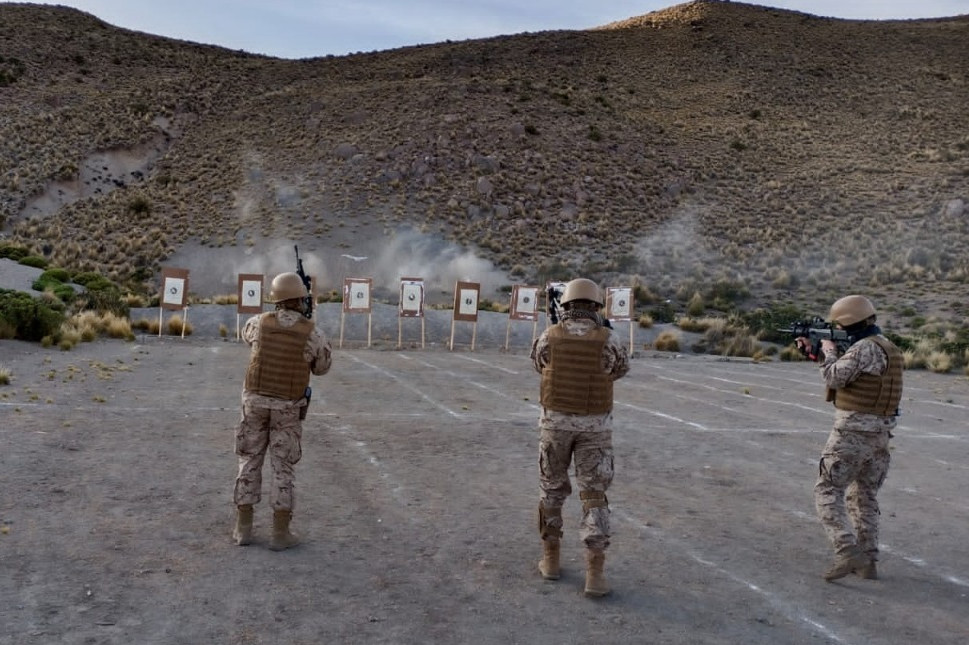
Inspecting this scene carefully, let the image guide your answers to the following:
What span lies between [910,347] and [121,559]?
2312 cm

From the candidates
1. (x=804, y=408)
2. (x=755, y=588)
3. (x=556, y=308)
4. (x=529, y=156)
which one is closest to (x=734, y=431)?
(x=804, y=408)

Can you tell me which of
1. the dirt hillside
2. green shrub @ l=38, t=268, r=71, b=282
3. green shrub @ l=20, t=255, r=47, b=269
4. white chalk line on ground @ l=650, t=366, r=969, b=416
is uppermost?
the dirt hillside

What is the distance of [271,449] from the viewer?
22.7 feet

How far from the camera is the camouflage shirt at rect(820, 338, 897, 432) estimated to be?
664 cm

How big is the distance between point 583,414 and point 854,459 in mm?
1945

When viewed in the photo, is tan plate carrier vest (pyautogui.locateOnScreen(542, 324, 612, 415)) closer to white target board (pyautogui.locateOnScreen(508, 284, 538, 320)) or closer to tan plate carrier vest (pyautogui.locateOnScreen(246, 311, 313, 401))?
tan plate carrier vest (pyautogui.locateOnScreen(246, 311, 313, 401))

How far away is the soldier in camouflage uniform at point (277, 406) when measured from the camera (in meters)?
6.88

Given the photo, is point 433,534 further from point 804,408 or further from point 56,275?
point 56,275

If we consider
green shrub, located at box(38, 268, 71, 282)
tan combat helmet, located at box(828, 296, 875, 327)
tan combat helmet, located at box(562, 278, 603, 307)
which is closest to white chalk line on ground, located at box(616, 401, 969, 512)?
tan combat helmet, located at box(828, 296, 875, 327)

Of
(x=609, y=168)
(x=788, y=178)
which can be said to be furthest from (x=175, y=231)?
(x=788, y=178)

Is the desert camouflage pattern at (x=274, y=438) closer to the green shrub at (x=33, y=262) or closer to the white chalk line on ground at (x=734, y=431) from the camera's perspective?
the white chalk line on ground at (x=734, y=431)

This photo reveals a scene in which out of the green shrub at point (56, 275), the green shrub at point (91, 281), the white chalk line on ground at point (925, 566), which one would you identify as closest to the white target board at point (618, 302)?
the green shrub at point (91, 281)

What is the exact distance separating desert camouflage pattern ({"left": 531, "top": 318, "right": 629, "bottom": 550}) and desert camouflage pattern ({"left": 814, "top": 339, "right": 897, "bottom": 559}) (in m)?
1.60

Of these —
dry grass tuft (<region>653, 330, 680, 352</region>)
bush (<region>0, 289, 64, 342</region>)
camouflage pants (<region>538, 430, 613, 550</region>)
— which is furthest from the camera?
dry grass tuft (<region>653, 330, 680, 352</region>)
